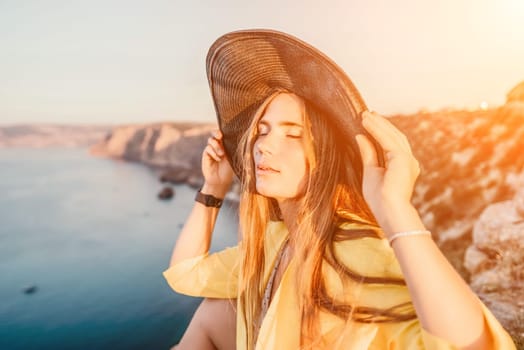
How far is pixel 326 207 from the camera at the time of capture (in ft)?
5.19

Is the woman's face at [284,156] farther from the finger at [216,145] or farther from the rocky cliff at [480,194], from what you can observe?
the rocky cliff at [480,194]

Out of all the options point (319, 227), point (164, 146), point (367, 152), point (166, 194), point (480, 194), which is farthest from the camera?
point (164, 146)

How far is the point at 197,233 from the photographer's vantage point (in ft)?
7.14

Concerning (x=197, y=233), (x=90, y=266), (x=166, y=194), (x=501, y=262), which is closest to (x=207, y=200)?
(x=197, y=233)

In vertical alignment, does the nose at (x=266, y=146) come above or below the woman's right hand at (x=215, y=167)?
above

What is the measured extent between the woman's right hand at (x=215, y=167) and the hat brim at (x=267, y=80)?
5 centimetres

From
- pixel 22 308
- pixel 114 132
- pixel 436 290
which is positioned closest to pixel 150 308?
pixel 22 308

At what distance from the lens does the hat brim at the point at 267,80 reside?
142cm

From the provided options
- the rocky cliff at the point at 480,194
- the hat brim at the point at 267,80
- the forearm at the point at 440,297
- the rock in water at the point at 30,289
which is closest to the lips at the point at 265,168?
the hat brim at the point at 267,80

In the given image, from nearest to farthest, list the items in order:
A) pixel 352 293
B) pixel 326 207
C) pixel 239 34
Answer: pixel 352 293
pixel 326 207
pixel 239 34

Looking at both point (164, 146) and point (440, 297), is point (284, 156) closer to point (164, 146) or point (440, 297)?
point (440, 297)

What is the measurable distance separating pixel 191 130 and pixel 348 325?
272 feet

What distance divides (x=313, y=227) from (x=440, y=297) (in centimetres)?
69

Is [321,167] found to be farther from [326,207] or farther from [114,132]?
[114,132]
